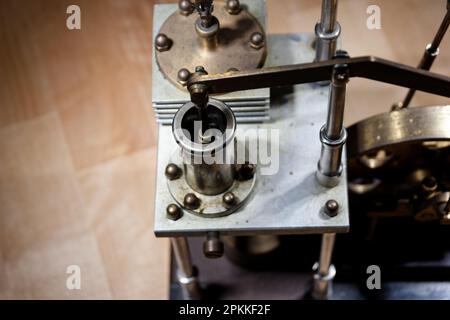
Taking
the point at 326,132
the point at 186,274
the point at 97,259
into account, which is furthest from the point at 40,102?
the point at 326,132

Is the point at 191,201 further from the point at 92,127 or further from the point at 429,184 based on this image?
the point at 92,127

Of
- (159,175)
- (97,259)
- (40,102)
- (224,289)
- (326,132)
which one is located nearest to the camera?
(326,132)

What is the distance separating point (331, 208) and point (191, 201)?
0.21 meters

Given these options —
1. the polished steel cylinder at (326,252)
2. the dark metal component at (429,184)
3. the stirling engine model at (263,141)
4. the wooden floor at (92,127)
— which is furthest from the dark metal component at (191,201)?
the wooden floor at (92,127)

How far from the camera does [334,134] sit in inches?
39.4

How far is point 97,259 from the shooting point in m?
1.59

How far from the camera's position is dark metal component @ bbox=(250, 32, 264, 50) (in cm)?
109

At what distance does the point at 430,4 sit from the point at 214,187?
3.22 feet

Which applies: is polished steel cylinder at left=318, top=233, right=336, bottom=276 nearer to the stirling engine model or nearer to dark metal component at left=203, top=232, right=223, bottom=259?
the stirling engine model

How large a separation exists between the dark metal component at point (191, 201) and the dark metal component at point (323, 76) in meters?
0.19

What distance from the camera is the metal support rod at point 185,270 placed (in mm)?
1201

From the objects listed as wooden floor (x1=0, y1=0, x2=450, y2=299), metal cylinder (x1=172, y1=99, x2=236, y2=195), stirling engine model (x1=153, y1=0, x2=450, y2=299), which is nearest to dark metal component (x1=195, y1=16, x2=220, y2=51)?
stirling engine model (x1=153, y1=0, x2=450, y2=299)

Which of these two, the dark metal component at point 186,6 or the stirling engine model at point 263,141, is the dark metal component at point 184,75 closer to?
the stirling engine model at point 263,141

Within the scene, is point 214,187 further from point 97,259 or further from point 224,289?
point 97,259
